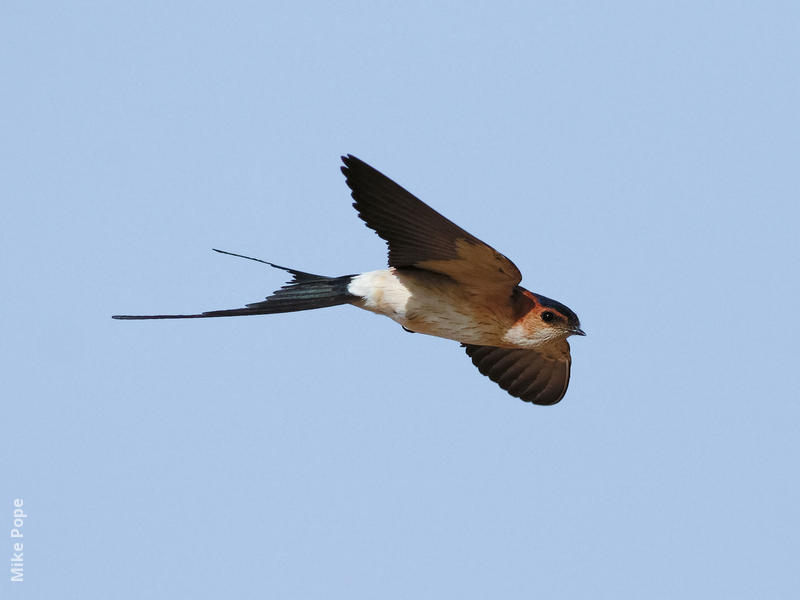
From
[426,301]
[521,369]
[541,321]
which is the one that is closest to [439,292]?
[426,301]

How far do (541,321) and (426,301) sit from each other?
29.2 inches

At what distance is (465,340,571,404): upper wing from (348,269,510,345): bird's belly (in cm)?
127

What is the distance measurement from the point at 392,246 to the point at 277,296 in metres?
0.76

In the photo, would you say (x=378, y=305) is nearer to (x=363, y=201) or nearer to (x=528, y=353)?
(x=363, y=201)

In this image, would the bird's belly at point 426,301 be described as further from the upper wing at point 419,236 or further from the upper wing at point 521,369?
the upper wing at point 521,369

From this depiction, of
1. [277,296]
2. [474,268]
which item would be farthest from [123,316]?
[474,268]

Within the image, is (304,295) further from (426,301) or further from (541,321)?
(541,321)

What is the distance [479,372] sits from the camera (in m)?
8.09

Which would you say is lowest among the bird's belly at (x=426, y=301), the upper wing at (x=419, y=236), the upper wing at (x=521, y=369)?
the upper wing at (x=521, y=369)

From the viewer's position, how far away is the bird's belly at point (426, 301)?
668 centimetres

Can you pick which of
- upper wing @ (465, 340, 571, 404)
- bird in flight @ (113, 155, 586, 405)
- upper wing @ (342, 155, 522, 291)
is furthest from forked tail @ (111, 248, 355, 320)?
upper wing @ (465, 340, 571, 404)

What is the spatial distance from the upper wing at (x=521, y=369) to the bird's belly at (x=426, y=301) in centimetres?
127

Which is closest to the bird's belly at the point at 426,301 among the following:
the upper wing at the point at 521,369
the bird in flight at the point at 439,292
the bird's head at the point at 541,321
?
the bird in flight at the point at 439,292

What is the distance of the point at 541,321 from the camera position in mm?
6816
